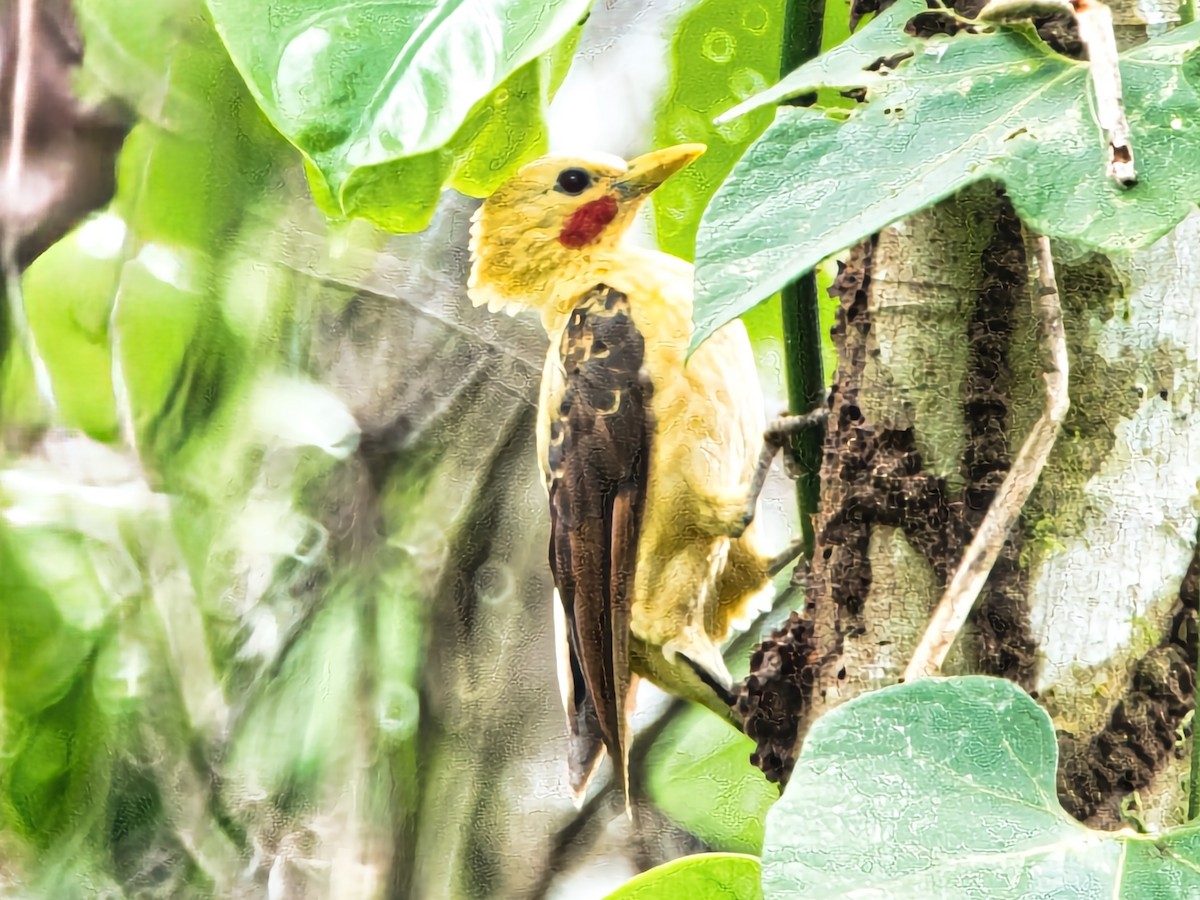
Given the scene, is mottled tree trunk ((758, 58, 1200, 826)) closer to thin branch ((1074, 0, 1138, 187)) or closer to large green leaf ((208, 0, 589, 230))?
thin branch ((1074, 0, 1138, 187))

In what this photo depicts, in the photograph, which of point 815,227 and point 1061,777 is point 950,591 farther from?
point 815,227

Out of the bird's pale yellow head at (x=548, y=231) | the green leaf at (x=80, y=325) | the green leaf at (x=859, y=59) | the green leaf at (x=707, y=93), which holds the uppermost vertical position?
the green leaf at (x=859, y=59)

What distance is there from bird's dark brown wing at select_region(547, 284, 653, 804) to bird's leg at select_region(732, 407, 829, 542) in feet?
0.21

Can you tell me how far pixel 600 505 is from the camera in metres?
0.58

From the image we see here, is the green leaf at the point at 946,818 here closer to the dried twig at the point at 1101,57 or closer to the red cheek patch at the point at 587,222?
the dried twig at the point at 1101,57

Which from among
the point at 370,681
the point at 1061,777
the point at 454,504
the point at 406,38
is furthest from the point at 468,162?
the point at 1061,777

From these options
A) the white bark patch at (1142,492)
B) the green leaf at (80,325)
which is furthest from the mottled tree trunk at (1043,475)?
the green leaf at (80,325)

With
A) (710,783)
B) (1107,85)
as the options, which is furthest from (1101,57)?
(710,783)

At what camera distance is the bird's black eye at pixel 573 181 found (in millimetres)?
588

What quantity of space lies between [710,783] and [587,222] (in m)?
0.34

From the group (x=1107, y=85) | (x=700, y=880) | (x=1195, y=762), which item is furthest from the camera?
(x=700, y=880)

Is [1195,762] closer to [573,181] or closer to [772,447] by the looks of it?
[772,447]

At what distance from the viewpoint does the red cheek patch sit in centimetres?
59

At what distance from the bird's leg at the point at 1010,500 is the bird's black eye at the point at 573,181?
0.26 m
